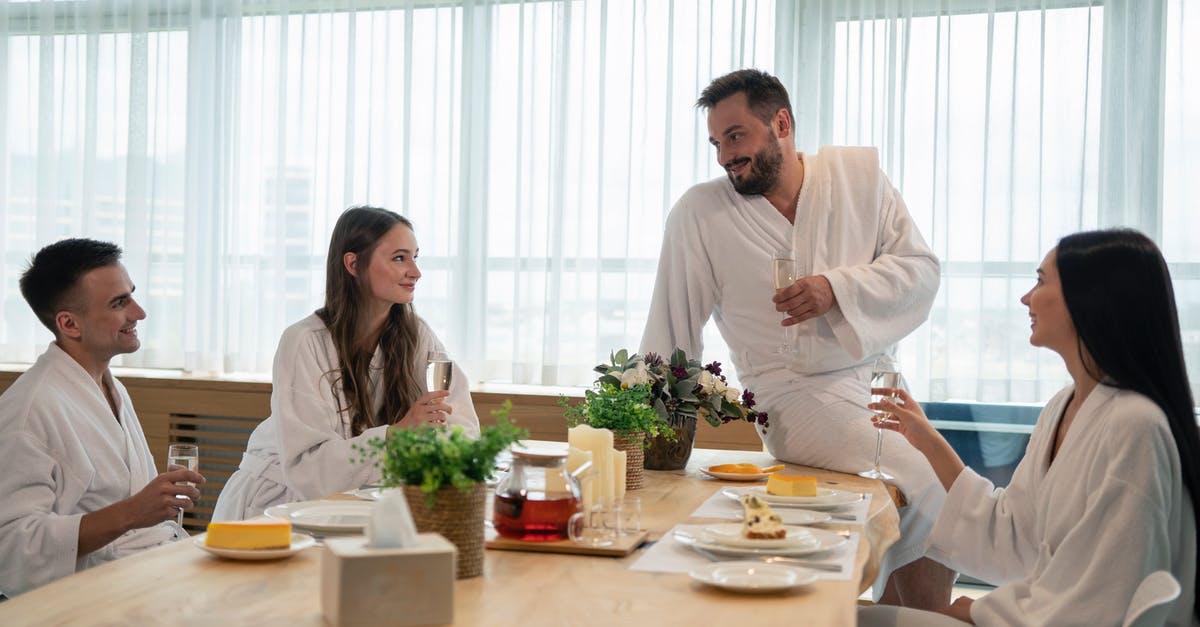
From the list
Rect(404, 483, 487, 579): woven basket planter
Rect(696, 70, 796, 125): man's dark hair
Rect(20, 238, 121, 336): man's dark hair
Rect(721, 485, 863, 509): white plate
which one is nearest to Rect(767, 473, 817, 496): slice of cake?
Rect(721, 485, 863, 509): white plate

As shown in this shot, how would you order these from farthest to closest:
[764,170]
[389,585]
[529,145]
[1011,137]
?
[529,145], [1011,137], [764,170], [389,585]

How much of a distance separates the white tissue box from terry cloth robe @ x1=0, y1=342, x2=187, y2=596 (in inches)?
44.8

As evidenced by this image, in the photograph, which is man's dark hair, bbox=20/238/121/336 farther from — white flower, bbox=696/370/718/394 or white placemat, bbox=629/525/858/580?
white placemat, bbox=629/525/858/580

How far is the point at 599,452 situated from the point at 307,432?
838 millimetres

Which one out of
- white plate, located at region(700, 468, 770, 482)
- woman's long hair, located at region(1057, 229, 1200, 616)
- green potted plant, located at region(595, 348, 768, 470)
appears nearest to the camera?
woman's long hair, located at region(1057, 229, 1200, 616)

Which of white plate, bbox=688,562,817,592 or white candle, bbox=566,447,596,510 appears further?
white candle, bbox=566,447,596,510

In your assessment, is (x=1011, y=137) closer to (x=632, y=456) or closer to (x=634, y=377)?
(x=634, y=377)

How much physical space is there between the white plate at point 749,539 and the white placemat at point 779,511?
5.9 inches

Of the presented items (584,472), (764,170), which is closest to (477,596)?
(584,472)

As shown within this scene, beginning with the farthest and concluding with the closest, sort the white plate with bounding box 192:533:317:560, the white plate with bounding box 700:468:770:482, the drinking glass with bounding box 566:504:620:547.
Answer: the white plate with bounding box 700:468:770:482, the drinking glass with bounding box 566:504:620:547, the white plate with bounding box 192:533:317:560

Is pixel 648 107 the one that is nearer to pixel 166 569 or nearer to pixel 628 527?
pixel 628 527

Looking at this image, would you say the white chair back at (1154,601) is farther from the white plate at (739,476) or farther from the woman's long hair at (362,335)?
the woman's long hair at (362,335)

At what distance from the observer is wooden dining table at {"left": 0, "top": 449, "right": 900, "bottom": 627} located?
47.6 inches

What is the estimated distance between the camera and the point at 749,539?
1.53 m
